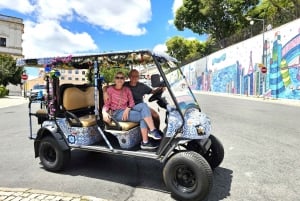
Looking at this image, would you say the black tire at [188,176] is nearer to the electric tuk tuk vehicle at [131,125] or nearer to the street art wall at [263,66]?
the electric tuk tuk vehicle at [131,125]

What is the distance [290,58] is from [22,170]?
865 inches

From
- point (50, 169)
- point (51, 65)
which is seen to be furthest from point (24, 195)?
point (51, 65)

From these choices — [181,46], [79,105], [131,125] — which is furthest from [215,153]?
[181,46]

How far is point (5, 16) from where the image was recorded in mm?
58781

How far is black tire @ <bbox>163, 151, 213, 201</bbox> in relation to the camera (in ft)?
14.6

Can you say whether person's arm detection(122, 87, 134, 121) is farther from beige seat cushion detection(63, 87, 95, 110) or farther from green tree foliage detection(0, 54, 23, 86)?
green tree foliage detection(0, 54, 23, 86)

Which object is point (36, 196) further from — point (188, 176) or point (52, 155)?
point (188, 176)

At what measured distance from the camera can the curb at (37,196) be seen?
457 centimetres

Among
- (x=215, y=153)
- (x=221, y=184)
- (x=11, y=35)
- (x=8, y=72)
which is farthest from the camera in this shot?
(x=11, y=35)

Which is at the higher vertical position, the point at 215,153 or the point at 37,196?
the point at 215,153

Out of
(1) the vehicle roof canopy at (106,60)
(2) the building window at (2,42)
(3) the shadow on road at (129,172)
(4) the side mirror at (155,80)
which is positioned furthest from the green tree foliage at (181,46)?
(4) the side mirror at (155,80)

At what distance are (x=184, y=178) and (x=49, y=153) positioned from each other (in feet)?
8.59

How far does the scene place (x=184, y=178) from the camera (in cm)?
473

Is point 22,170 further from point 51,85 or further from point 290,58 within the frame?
point 290,58
